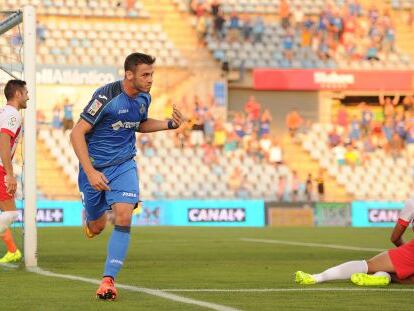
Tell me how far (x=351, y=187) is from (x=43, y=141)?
1013 cm

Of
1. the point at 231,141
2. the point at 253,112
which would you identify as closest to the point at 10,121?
the point at 231,141

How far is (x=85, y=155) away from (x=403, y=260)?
3066 mm

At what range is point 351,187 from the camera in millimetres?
38031

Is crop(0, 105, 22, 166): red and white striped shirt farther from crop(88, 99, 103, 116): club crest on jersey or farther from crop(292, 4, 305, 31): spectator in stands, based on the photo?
crop(292, 4, 305, 31): spectator in stands

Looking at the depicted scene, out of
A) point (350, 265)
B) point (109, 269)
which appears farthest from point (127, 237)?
point (350, 265)

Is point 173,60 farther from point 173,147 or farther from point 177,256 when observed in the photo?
point 177,256

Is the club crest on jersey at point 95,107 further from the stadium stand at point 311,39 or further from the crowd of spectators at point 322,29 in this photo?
the crowd of spectators at point 322,29

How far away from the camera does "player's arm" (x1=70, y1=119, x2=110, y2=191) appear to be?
9367 millimetres

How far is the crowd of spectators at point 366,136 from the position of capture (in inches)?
1532

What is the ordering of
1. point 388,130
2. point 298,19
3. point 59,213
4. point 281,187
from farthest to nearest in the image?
point 298,19, point 388,130, point 281,187, point 59,213

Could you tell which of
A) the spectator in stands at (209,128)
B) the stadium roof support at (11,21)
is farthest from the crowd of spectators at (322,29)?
the stadium roof support at (11,21)

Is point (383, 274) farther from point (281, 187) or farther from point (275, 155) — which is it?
point (275, 155)

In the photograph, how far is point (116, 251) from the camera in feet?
30.9

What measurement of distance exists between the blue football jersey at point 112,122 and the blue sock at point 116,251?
0.68 metres
